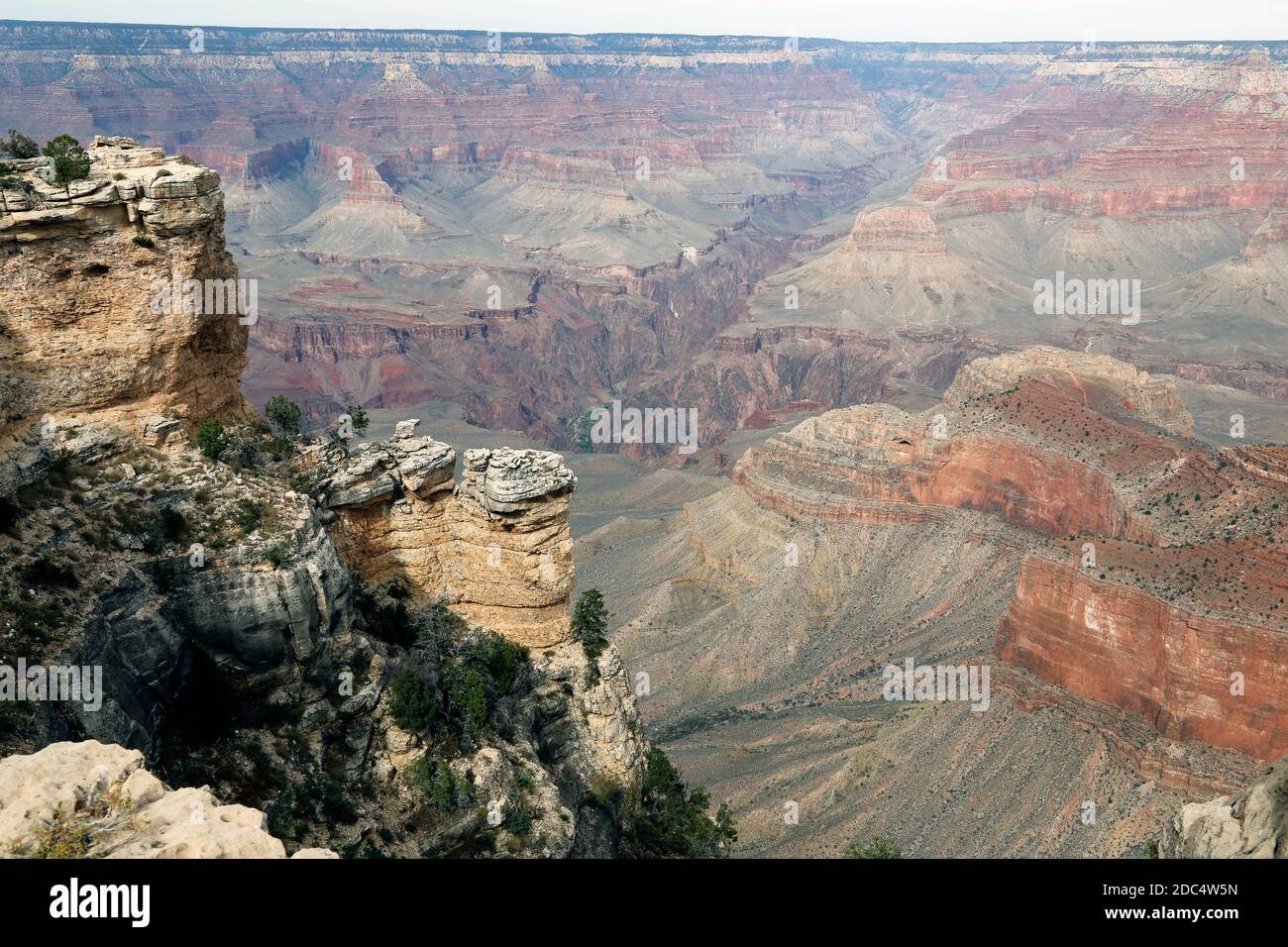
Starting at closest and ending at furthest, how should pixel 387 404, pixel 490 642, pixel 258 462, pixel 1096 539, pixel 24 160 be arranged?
1. pixel 24 160
2. pixel 258 462
3. pixel 490 642
4. pixel 1096 539
5. pixel 387 404

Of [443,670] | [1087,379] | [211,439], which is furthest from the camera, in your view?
[1087,379]

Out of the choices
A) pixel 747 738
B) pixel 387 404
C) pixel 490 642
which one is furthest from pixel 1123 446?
pixel 387 404

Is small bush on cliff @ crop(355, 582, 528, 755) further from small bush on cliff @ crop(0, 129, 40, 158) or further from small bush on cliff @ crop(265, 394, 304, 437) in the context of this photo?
small bush on cliff @ crop(0, 129, 40, 158)

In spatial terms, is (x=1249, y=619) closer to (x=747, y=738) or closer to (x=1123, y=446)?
(x=1123, y=446)

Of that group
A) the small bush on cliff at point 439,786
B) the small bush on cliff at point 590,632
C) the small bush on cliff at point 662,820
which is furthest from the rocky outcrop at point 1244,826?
the small bush on cliff at point 439,786

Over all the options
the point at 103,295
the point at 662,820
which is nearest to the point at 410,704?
the point at 103,295

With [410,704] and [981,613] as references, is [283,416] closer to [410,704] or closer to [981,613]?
[410,704]
